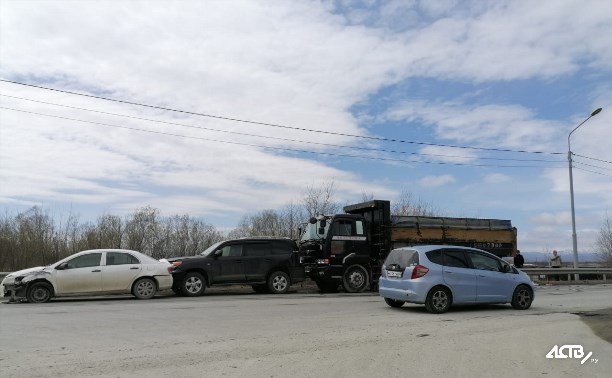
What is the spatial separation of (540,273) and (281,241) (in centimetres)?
1529

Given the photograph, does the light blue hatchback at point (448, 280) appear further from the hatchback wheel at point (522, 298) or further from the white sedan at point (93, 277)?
the white sedan at point (93, 277)

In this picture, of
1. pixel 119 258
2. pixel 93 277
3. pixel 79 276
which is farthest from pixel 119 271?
pixel 79 276

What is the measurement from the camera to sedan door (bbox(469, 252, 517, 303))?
13273mm

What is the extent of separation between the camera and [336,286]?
2006 centimetres

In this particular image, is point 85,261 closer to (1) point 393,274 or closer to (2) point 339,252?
(2) point 339,252

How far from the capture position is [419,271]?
12.6 metres

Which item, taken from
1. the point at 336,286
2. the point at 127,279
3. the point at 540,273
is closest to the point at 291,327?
the point at 127,279

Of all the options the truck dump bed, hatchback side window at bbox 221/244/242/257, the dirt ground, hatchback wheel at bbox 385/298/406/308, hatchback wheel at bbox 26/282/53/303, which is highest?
the truck dump bed

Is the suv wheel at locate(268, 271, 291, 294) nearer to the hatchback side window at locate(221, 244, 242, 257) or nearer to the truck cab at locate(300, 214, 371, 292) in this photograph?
the truck cab at locate(300, 214, 371, 292)

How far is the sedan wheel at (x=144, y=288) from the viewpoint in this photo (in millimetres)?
16562

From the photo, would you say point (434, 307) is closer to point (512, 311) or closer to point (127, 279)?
point (512, 311)

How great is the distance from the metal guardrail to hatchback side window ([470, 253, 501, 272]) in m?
13.7

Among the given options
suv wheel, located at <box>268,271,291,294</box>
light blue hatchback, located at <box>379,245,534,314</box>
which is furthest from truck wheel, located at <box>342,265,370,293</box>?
light blue hatchback, located at <box>379,245,534,314</box>

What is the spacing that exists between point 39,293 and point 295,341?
10.1 metres
